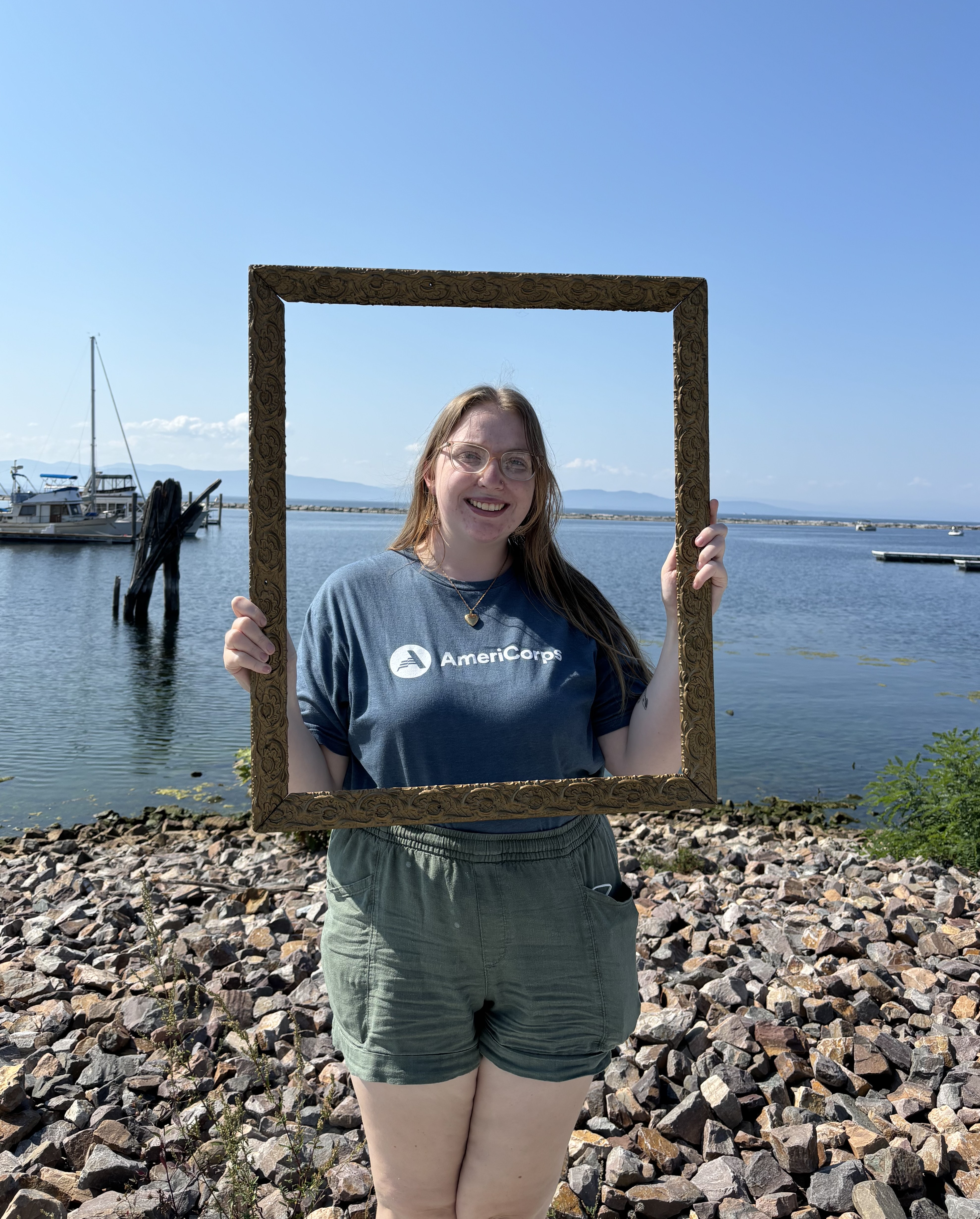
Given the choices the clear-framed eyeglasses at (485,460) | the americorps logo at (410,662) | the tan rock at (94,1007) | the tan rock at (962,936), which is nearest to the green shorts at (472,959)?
the americorps logo at (410,662)

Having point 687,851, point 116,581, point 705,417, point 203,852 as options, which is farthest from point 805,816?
point 116,581

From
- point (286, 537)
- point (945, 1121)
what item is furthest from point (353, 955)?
point (945, 1121)

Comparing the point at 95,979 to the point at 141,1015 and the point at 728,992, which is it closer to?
the point at 141,1015

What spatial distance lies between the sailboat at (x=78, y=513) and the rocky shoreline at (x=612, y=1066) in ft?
151

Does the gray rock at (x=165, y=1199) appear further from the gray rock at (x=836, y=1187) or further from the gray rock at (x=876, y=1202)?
the gray rock at (x=876, y=1202)

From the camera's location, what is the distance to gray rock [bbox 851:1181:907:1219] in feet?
9.46

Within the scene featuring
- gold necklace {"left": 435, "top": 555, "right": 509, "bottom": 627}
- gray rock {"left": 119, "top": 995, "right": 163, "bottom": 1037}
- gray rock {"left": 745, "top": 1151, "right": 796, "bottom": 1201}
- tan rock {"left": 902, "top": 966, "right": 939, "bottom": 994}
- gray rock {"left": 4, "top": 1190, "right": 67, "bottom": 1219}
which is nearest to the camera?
gold necklace {"left": 435, "top": 555, "right": 509, "bottom": 627}

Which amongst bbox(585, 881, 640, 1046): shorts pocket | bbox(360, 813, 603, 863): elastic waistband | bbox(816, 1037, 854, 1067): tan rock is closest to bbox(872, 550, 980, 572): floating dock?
bbox(816, 1037, 854, 1067): tan rock

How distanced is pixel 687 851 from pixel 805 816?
323cm

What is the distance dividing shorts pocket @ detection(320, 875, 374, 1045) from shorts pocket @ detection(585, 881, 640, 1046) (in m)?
0.55

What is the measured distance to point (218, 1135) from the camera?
3289 mm

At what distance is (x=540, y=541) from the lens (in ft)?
7.79

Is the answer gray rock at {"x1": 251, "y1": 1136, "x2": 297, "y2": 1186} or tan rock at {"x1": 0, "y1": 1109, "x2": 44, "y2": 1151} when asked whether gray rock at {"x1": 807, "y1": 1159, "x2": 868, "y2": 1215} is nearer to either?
gray rock at {"x1": 251, "y1": 1136, "x2": 297, "y2": 1186}

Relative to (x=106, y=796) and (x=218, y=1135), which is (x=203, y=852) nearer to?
(x=106, y=796)
